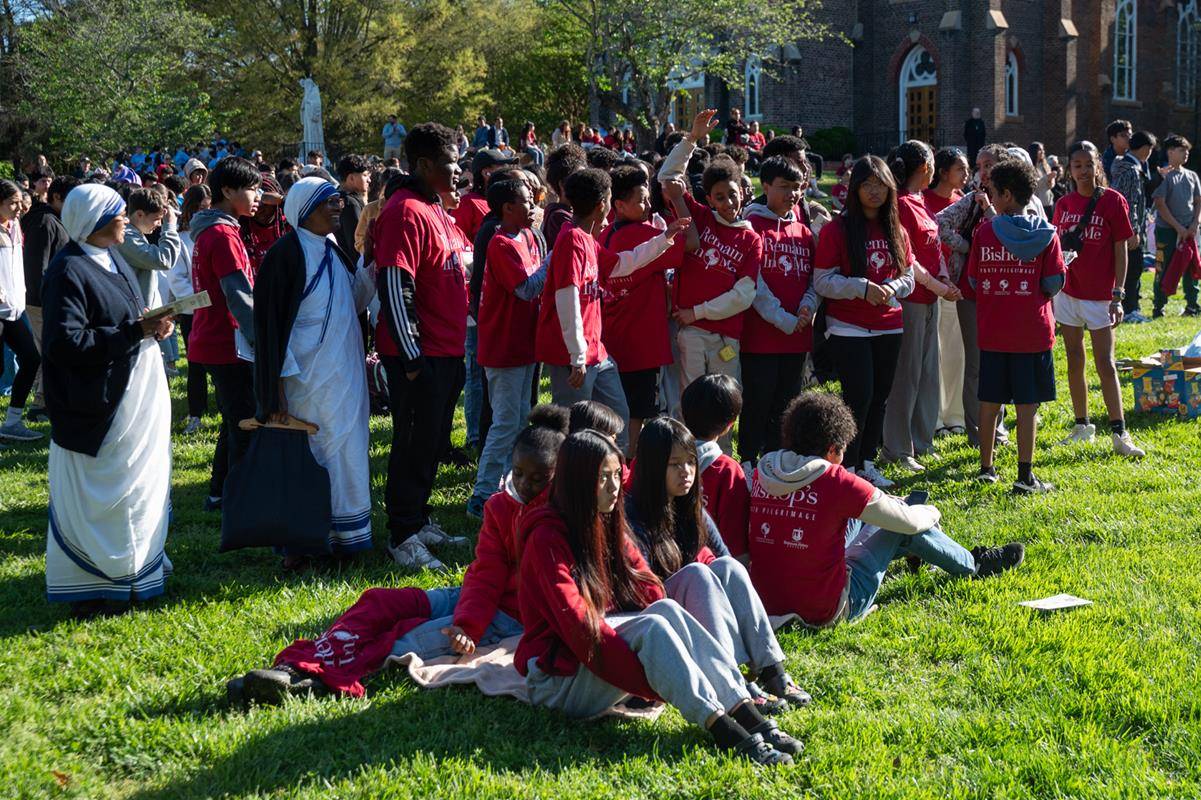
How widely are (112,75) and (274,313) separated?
35.4 m

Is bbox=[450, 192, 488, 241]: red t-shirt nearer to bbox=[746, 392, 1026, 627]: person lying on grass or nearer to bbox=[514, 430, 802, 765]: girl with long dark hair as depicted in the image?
bbox=[746, 392, 1026, 627]: person lying on grass

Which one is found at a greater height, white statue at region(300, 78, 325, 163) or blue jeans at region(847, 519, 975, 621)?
white statue at region(300, 78, 325, 163)

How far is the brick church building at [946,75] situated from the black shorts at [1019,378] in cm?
3333

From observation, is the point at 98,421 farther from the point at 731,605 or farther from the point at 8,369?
the point at 8,369

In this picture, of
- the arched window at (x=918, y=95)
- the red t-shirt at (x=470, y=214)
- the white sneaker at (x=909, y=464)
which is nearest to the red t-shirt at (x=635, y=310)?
the white sneaker at (x=909, y=464)

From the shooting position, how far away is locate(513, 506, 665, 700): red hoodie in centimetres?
424

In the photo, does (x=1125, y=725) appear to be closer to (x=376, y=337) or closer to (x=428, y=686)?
(x=428, y=686)

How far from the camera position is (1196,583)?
574cm

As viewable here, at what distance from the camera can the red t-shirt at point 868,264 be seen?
7410 mm

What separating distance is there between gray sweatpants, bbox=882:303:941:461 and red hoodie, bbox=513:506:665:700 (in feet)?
13.6

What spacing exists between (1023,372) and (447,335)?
11.7 ft

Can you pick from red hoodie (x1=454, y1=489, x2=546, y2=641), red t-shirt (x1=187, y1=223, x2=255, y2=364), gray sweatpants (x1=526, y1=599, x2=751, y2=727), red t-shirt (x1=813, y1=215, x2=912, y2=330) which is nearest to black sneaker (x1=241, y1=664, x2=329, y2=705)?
red hoodie (x1=454, y1=489, x2=546, y2=641)

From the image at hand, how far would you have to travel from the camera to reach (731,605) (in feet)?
15.1

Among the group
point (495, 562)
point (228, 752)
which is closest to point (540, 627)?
point (495, 562)
